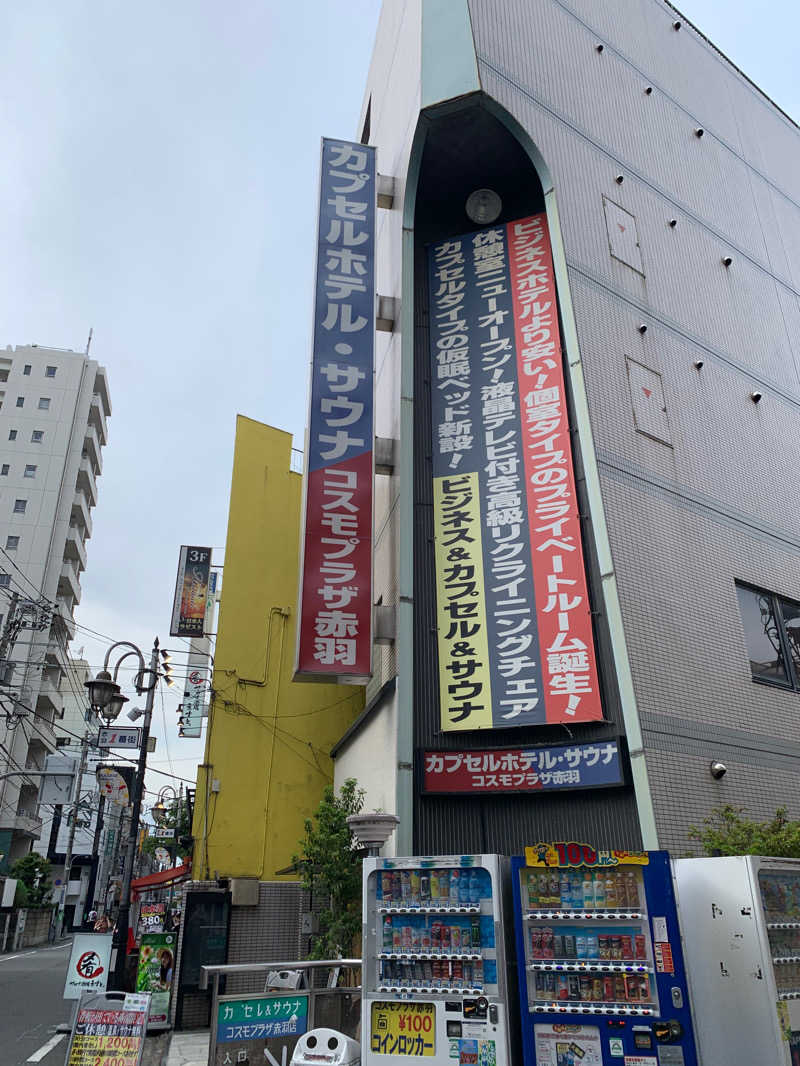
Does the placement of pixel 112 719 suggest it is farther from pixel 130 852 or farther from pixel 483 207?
pixel 483 207

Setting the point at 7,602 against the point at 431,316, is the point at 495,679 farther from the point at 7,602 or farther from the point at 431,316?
the point at 7,602

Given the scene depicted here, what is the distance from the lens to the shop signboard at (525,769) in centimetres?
970

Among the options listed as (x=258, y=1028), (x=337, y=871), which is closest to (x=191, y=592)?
(x=337, y=871)

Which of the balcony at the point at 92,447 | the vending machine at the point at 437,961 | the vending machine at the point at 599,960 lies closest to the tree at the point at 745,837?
the vending machine at the point at 599,960

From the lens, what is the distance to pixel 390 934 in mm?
7359

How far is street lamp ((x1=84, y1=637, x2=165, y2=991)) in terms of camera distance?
11578 millimetres

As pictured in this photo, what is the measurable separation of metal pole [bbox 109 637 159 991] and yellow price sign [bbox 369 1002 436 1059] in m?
5.20

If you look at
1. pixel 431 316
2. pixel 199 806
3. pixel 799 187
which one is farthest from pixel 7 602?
pixel 799 187

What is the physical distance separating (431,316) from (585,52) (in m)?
7.61

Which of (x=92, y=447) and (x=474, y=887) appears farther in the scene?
(x=92, y=447)

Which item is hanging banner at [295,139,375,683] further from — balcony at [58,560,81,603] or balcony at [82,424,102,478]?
balcony at [82,424,102,478]

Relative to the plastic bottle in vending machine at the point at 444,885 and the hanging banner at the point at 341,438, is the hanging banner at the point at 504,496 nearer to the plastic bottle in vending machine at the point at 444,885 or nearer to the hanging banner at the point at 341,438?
the hanging banner at the point at 341,438

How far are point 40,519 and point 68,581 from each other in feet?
15.1

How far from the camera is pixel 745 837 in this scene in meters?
8.61
